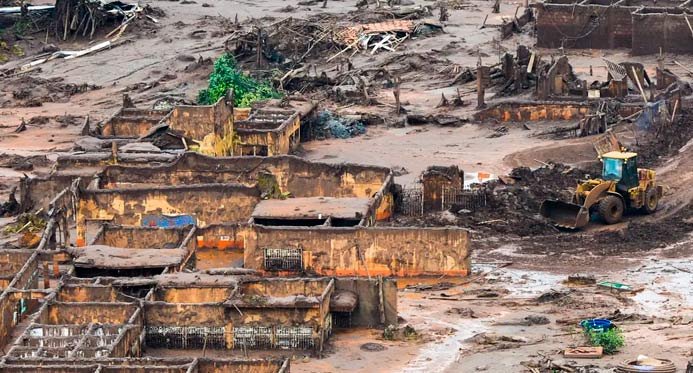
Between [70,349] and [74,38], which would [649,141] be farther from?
[74,38]

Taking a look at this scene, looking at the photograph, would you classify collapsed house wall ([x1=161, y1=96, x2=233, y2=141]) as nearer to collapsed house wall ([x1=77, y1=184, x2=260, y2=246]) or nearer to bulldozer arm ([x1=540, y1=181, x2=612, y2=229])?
collapsed house wall ([x1=77, y1=184, x2=260, y2=246])

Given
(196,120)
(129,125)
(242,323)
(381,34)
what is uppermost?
(381,34)

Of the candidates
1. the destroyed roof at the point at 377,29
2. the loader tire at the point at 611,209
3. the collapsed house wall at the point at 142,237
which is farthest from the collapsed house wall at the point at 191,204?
the destroyed roof at the point at 377,29

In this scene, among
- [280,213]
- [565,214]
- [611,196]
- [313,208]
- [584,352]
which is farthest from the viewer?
[565,214]

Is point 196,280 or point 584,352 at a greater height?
point 196,280

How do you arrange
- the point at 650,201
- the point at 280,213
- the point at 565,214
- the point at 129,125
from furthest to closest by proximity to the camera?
the point at 129,125 → the point at 650,201 → the point at 565,214 → the point at 280,213

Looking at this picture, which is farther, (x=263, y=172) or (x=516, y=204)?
(x=263, y=172)

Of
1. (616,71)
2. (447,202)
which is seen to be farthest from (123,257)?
(616,71)

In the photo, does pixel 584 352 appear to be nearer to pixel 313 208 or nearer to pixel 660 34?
pixel 313 208
